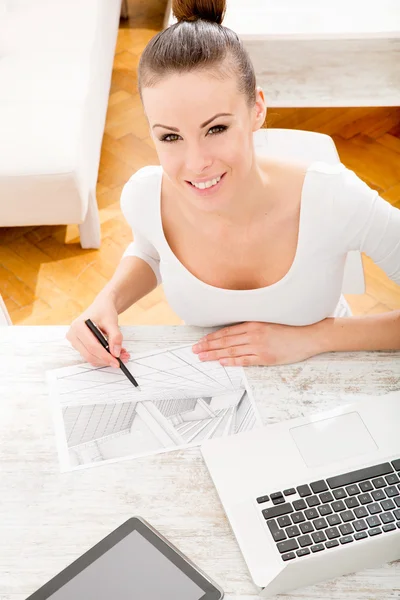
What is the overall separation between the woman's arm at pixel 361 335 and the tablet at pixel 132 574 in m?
0.40

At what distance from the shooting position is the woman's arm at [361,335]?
1.08 metres

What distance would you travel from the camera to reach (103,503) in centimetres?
90

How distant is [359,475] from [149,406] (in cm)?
32

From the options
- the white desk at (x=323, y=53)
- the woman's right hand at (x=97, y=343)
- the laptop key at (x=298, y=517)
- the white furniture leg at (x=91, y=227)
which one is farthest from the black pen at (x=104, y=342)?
the white desk at (x=323, y=53)

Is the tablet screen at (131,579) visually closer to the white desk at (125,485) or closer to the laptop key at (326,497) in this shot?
the white desk at (125,485)

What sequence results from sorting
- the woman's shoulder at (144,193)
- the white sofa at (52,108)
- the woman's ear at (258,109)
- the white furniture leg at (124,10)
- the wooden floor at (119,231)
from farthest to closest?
the white furniture leg at (124,10), the wooden floor at (119,231), the white sofa at (52,108), the woman's shoulder at (144,193), the woman's ear at (258,109)

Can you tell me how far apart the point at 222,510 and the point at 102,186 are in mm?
1832

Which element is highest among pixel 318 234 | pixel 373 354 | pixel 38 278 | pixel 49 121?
pixel 318 234

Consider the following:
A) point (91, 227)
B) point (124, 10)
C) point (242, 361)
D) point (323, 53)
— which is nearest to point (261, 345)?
point (242, 361)

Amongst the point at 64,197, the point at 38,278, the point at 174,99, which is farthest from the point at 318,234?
the point at 38,278

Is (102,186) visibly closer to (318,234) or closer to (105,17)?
(105,17)

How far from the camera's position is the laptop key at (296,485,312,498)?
87cm

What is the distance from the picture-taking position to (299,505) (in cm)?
86

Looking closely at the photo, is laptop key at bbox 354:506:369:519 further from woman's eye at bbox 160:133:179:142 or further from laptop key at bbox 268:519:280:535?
woman's eye at bbox 160:133:179:142
